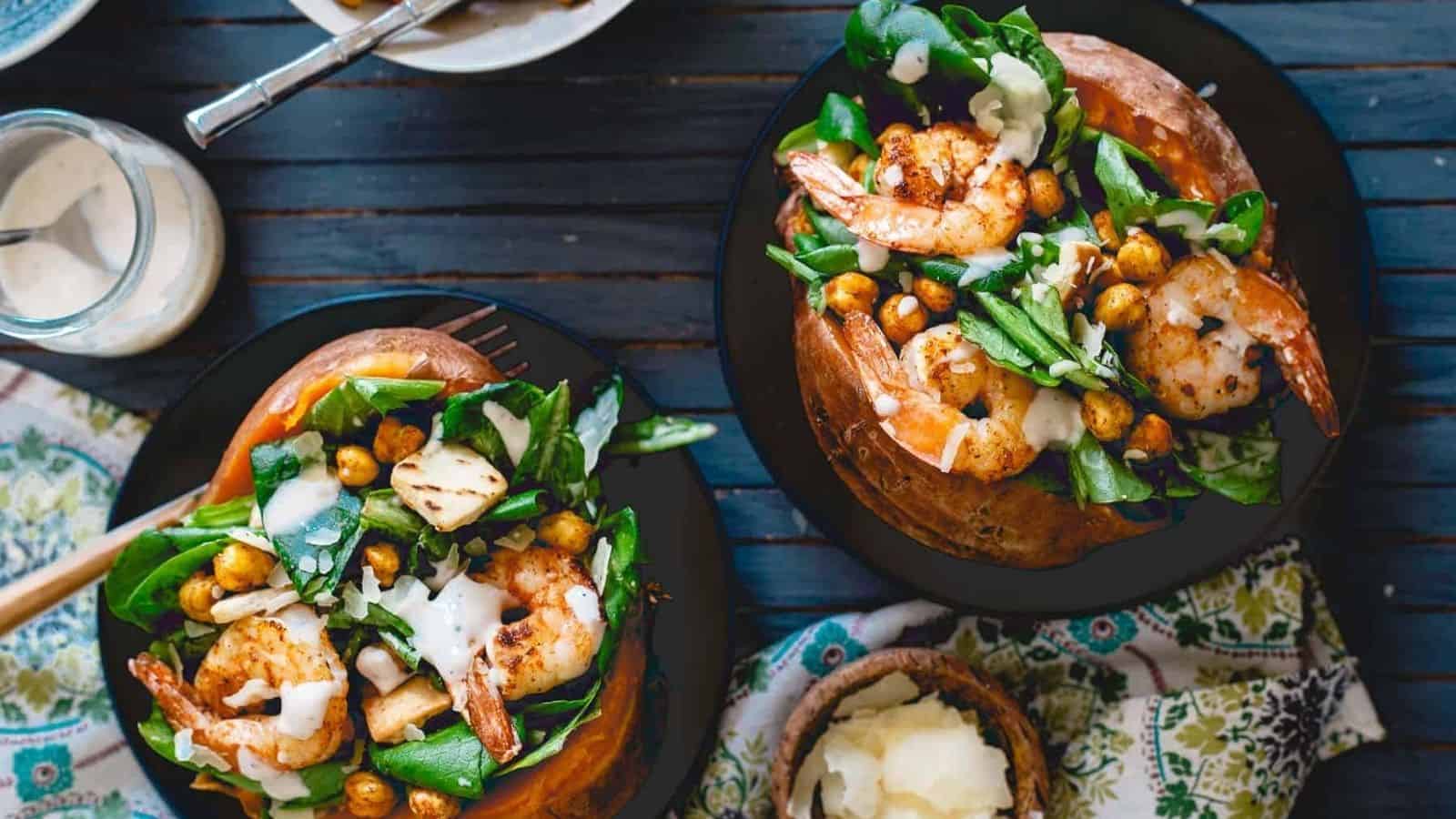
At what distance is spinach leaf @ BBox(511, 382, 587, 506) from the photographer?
5.11ft

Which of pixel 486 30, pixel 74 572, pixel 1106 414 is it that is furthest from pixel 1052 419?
pixel 74 572

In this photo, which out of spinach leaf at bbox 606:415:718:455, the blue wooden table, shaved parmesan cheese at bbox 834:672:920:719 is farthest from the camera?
the blue wooden table

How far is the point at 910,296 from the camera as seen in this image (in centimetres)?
152

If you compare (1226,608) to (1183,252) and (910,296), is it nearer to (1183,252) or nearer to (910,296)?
(1183,252)

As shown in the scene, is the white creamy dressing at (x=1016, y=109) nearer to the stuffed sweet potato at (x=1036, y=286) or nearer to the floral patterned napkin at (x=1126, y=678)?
the stuffed sweet potato at (x=1036, y=286)

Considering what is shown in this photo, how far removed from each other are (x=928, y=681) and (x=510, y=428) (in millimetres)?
668

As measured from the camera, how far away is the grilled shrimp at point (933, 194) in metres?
1.45

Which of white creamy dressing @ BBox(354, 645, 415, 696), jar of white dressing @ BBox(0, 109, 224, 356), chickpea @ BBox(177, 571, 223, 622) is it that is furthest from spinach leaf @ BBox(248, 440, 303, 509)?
jar of white dressing @ BBox(0, 109, 224, 356)

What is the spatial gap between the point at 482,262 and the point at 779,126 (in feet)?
1.58

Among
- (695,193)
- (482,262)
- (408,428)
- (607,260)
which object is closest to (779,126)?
(695,193)

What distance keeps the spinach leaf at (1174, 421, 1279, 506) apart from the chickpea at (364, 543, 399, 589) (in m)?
0.91

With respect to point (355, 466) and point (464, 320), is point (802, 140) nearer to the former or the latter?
point (464, 320)

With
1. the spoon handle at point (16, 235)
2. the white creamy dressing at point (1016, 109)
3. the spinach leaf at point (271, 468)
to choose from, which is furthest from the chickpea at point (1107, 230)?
the spoon handle at point (16, 235)

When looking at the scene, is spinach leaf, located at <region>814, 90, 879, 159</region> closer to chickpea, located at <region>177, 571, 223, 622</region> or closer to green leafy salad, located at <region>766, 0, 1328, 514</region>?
green leafy salad, located at <region>766, 0, 1328, 514</region>
